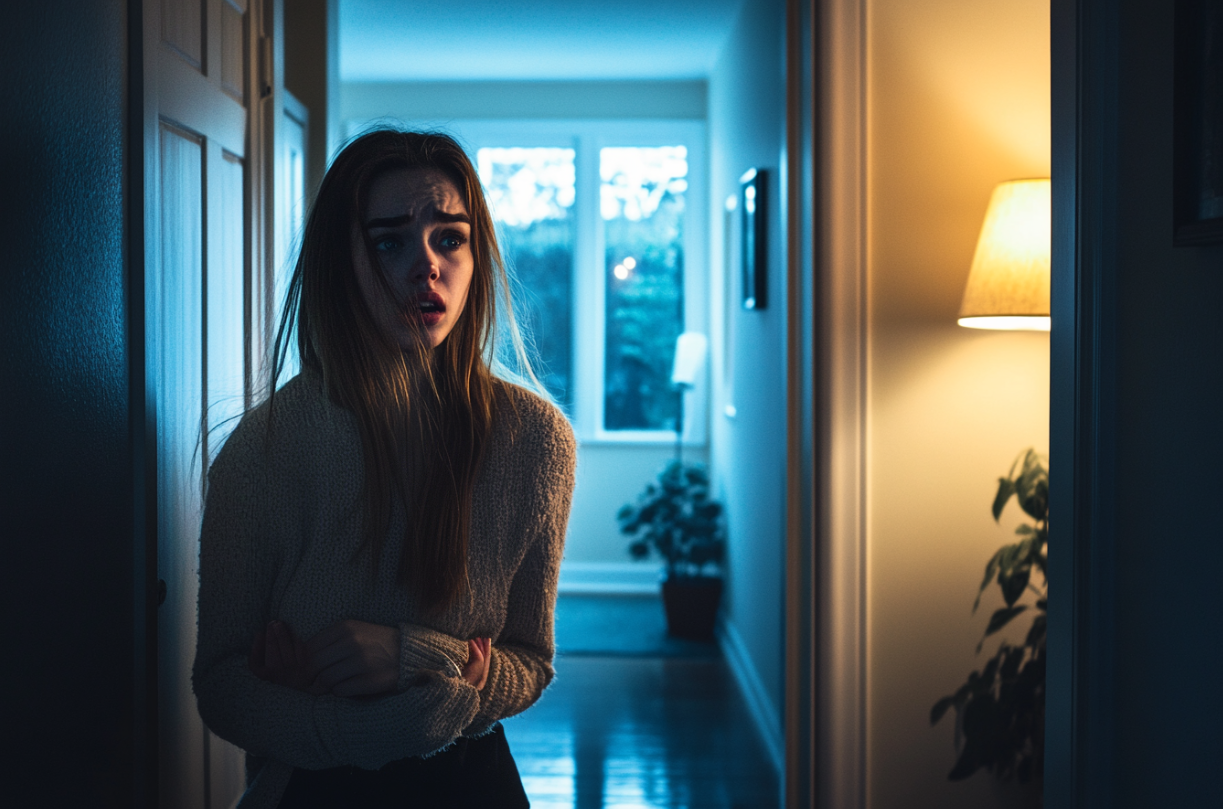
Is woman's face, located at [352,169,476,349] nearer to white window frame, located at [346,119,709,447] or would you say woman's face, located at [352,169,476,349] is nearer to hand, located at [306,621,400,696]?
hand, located at [306,621,400,696]

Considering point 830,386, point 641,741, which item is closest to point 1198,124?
point 830,386

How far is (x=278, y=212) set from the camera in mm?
2076

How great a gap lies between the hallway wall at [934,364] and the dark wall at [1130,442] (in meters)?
0.90

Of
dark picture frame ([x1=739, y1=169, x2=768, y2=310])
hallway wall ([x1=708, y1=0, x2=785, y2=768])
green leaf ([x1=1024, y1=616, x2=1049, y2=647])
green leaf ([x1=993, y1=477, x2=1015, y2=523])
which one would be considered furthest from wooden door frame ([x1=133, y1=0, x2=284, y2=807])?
dark picture frame ([x1=739, y1=169, x2=768, y2=310])

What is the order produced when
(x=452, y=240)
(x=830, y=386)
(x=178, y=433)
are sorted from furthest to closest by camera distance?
1. (x=830, y=386)
2. (x=178, y=433)
3. (x=452, y=240)

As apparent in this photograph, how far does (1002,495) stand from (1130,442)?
932 millimetres

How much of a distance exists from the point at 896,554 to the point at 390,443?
131 cm

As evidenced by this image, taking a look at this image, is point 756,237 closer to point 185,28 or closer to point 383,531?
point 185,28

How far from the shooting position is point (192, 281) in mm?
1556

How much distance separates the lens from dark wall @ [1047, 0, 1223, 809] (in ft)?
2.98

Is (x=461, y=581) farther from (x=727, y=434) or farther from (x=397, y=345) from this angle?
(x=727, y=434)

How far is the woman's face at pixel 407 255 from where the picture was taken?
1087 millimetres

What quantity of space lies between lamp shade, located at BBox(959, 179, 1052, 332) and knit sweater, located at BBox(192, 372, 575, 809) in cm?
112

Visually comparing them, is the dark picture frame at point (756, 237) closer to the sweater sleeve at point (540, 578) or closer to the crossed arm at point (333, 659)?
the sweater sleeve at point (540, 578)
